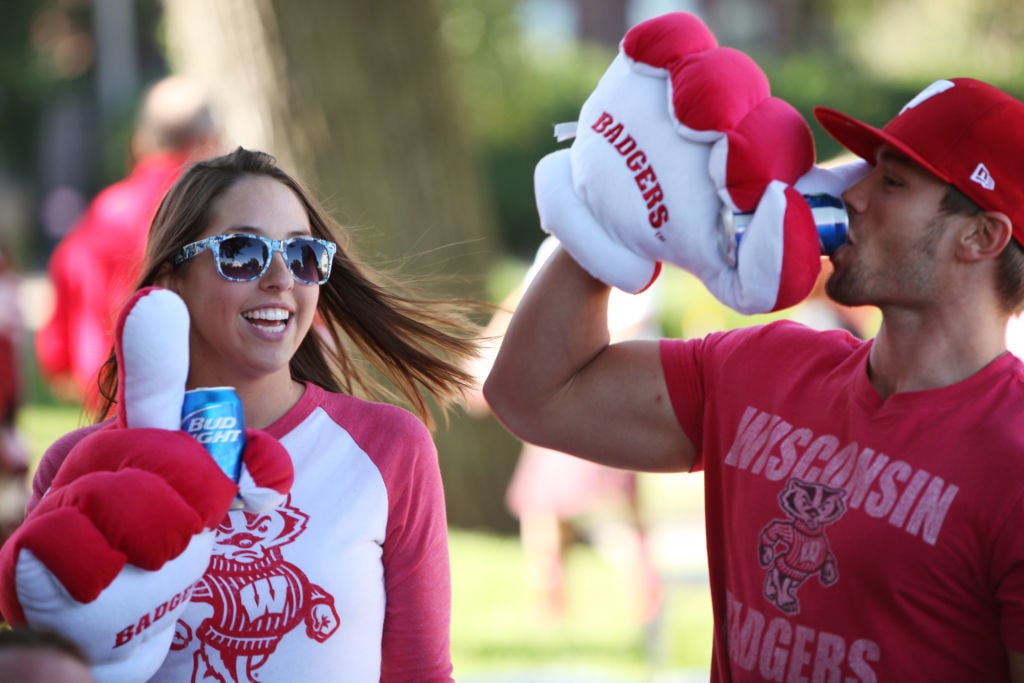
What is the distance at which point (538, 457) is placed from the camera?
552 centimetres

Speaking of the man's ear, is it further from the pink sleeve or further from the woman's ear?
the woman's ear

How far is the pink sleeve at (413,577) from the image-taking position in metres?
2.13

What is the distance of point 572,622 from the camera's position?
5.41m

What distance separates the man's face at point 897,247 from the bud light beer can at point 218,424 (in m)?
0.93

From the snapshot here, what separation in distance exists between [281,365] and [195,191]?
35 centimetres

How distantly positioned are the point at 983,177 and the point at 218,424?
4.00 ft

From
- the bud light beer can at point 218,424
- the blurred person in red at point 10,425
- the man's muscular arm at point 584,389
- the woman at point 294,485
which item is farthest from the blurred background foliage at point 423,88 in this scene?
the blurred person in red at point 10,425

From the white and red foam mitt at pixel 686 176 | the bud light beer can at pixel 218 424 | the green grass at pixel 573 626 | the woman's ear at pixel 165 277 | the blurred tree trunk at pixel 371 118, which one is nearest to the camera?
the bud light beer can at pixel 218 424

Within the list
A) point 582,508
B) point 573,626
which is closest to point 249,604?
point 582,508

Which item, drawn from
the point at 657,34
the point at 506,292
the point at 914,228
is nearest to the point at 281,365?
the point at 657,34

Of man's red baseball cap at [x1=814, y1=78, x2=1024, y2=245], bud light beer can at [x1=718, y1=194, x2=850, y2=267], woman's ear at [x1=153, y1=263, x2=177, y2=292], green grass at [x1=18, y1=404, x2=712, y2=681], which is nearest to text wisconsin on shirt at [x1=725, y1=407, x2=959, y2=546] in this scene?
bud light beer can at [x1=718, y1=194, x2=850, y2=267]

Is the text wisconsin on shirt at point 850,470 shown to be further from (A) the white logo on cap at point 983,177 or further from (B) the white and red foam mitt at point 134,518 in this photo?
(B) the white and red foam mitt at point 134,518

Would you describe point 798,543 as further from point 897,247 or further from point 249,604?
point 249,604

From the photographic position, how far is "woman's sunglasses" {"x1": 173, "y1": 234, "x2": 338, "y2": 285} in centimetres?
211
